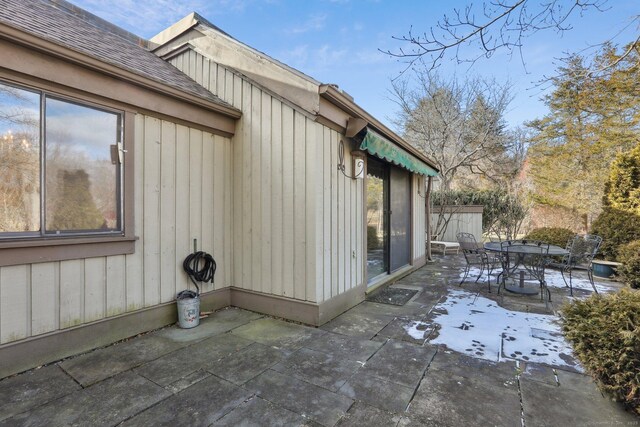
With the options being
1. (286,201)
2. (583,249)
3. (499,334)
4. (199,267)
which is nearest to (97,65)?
(286,201)

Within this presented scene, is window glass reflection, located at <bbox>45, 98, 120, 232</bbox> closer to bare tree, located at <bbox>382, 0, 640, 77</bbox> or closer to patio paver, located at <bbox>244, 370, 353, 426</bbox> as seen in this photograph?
patio paver, located at <bbox>244, 370, 353, 426</bbox>

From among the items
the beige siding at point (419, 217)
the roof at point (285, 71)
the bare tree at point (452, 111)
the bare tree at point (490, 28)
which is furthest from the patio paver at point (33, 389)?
the bare tree at point (452, 111)

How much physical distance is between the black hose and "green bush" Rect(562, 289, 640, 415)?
365 cm

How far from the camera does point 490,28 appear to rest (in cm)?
258

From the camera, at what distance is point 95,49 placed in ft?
10.7

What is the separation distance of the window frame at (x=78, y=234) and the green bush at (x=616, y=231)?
8.57 metres

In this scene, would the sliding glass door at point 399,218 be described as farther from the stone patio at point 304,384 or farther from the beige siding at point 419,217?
the stone patio at point 304,384

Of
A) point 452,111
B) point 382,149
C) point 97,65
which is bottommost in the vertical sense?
point 382,149

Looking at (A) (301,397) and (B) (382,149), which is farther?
(B) (382,149)

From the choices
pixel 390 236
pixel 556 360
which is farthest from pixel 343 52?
pixel 556 360

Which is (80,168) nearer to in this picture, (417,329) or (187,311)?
(187,311)

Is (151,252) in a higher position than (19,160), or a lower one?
lower

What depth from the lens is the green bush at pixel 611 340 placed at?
73.7 inches

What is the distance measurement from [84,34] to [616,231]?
9840mm
